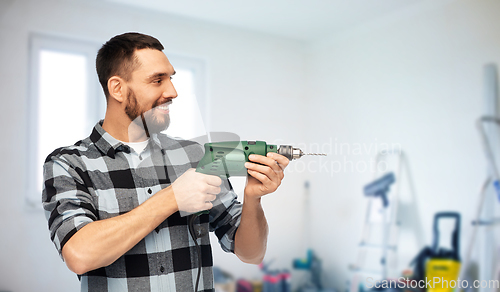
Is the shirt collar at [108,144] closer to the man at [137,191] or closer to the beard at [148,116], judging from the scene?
the man at [137,191]

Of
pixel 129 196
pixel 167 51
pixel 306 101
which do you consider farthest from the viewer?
pixel 306 101

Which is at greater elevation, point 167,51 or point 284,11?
point 284,11

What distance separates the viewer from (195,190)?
632 mm

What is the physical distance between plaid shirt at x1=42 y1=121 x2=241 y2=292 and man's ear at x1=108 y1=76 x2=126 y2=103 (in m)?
0.11

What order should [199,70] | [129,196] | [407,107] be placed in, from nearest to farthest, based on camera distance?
[129,196], [407,107], [199,70]

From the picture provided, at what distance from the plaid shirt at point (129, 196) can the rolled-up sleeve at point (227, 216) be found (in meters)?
0.04

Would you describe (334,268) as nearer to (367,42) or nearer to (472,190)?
(472,190)

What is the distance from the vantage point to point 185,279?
73 cm

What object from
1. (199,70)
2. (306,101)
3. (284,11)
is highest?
(284,11)

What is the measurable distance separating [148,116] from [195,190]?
0.52 ft

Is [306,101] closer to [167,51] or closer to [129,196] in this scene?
[167,51]

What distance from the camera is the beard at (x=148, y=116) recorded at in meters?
0.62

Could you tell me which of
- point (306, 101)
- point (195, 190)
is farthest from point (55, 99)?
point (306, 101)

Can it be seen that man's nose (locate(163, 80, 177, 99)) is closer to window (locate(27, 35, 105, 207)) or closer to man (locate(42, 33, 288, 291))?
man (locate(42, 33, 288, 291))
